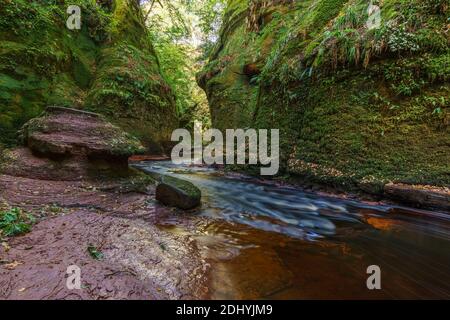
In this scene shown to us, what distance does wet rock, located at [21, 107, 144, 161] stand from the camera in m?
4.50

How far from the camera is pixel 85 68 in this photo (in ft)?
29.8

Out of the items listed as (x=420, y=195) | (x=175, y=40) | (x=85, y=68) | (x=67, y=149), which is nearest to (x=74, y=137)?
(x=67, y=149)

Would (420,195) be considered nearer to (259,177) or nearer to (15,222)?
(259,177)

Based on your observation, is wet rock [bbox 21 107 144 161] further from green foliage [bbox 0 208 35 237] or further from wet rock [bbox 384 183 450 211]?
wet rock [bbox 384 183 450 211]

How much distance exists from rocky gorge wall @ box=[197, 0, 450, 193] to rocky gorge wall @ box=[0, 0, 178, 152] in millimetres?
4853

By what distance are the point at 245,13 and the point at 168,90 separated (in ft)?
19.2

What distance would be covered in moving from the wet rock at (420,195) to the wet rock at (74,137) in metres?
5.08

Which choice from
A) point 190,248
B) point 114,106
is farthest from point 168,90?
point 190,248

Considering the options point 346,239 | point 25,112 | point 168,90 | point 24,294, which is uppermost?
point 168,90

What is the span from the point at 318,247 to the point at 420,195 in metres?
2.50

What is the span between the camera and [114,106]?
884 centimetres

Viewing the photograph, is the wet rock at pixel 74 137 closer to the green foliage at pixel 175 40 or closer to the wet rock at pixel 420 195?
the wet rock at pixel 420 195

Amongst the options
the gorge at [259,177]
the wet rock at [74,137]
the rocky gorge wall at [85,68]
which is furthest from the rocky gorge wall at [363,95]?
the rocky gorge wall at [85,68]

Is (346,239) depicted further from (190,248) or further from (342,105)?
(342,105)
